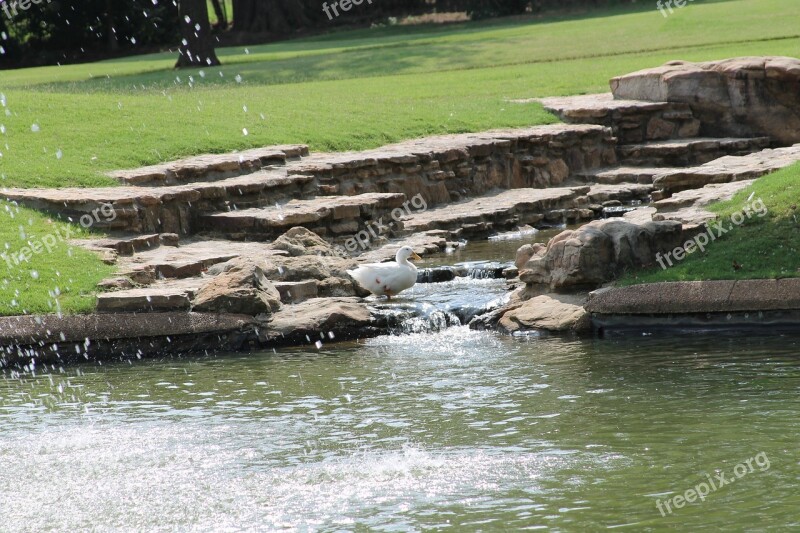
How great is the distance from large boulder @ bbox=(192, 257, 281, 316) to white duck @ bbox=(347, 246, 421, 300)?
1.09 m

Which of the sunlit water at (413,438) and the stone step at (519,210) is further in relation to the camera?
the stone step at (519,210)

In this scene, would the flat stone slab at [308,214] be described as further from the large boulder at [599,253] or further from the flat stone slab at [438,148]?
the large boulder at [599,253]

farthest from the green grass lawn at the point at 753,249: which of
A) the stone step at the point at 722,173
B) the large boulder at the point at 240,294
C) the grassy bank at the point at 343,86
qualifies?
the grassy bank at the point at 343,86

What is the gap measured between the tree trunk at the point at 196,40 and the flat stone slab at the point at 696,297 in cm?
2502

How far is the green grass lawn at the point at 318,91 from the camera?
16.5 m

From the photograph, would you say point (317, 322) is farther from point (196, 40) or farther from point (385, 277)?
point (196, 40)

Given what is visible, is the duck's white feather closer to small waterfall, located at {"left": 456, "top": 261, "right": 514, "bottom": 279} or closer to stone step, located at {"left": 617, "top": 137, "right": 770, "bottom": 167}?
small waterfall, located at {"left": 456, "top": 261, "right": 514, "bottom": 279}

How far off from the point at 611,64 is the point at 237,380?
72.3 ft

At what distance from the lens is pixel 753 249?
12.2 metres

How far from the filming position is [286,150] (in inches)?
717

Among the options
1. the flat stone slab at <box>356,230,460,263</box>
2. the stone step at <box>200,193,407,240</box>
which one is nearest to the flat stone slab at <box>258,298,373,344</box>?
the flat stone slab at <box>356,230,460,263</box>

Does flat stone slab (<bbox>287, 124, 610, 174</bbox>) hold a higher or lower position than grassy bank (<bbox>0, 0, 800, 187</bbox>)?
lower

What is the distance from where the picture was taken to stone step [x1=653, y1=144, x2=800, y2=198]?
666 inches

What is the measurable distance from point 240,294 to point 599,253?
3800 millimetres
